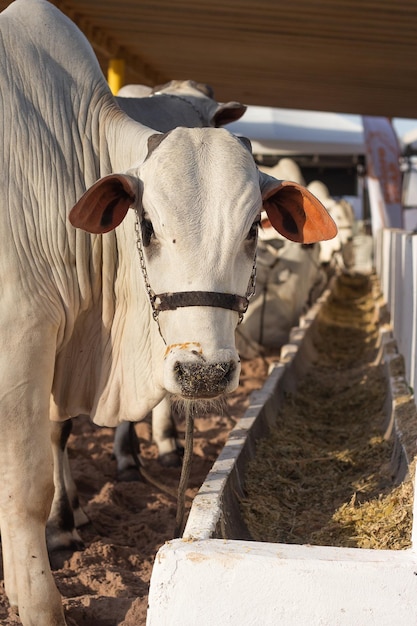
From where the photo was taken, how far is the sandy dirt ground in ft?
11.8

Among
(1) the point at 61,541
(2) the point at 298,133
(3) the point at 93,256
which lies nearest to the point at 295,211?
(3) the point at 93,256

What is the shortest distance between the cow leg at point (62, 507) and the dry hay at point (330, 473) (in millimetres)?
895

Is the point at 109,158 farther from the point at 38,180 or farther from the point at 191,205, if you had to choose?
the point at 191,205

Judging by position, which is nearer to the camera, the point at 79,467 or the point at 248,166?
the point at 248,166

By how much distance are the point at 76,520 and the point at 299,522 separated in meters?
1.20

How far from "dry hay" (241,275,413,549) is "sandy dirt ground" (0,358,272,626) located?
52cm

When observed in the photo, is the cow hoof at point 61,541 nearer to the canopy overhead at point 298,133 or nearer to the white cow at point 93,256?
the white cow at point 93,256

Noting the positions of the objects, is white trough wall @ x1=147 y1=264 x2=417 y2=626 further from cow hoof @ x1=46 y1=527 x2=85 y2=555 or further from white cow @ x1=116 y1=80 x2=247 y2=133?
white cow @ x1=116 y1=80 x2=247 y2=133

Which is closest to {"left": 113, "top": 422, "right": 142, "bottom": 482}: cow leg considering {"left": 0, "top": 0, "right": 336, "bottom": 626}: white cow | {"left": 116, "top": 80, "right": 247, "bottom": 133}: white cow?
{"left": 0, "top": 0, "right": 336, "bottom": 626}: white cow

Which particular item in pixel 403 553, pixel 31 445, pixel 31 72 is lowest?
pixel 403 553

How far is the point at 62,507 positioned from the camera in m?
4.43

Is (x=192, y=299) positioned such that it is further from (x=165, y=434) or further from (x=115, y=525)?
(x=165, y=434)

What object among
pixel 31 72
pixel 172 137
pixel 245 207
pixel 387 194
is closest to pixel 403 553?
pixel 245 207

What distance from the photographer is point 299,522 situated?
420 cm
